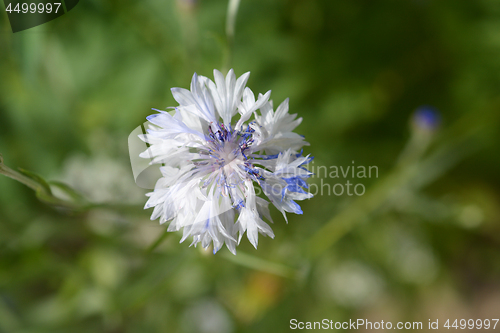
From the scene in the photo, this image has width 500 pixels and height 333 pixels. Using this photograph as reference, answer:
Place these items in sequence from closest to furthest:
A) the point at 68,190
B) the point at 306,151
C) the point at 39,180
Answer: the point at 39,180, the point at 68,190, the point at 306,151

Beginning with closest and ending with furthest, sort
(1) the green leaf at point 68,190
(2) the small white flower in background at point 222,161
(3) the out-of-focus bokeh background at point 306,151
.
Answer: (2) the small white flower in background at point 222,161, (1) the green leaf at point 68,190, (3) the out-of-focus bokeh background at point 306,151

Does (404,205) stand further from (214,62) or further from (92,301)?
(92,301)

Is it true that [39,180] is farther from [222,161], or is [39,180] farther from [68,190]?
[222,161]

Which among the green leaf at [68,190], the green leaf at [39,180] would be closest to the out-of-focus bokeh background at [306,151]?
the green leaf at [68,190]

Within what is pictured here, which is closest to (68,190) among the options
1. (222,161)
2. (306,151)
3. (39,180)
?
(39,180)

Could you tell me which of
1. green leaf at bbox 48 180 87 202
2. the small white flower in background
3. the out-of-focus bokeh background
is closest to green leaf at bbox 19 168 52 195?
green leaf at bbox 48 180 87 202

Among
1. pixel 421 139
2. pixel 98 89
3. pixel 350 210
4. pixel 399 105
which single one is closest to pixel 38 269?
pixel 98 89

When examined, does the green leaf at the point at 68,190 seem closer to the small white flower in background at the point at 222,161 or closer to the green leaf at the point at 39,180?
the green leaf at the point at 39,180
